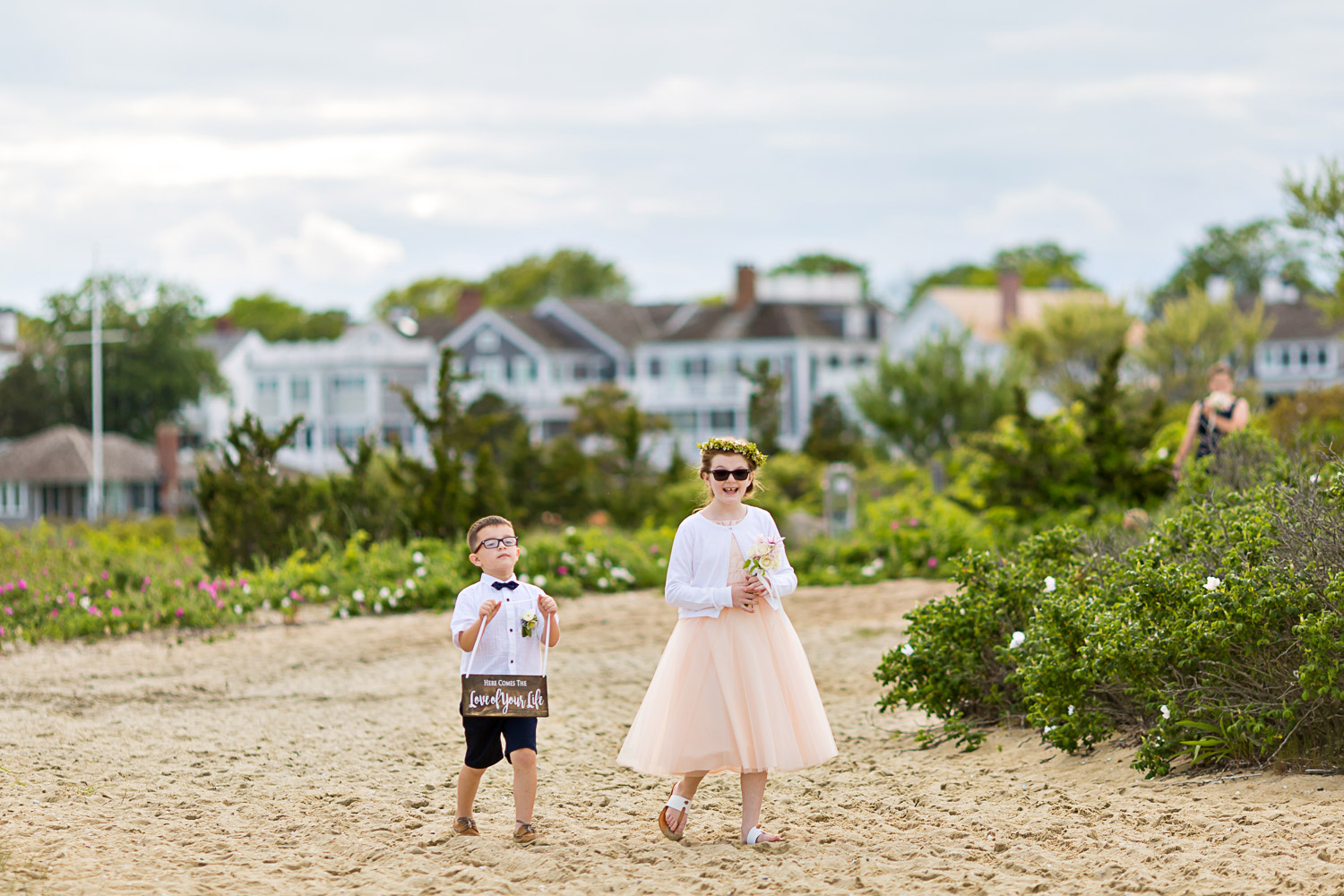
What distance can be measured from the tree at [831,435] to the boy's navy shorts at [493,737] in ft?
117

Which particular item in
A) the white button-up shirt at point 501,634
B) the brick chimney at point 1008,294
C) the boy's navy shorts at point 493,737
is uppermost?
the brick chimney at point 1008,294

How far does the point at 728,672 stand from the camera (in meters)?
5.90

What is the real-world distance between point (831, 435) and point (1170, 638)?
1666 inches

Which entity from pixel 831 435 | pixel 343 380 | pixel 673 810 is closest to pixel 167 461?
pixel 343 380

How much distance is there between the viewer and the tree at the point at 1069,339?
46.7 meters

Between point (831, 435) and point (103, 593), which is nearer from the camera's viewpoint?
point (103, 593)

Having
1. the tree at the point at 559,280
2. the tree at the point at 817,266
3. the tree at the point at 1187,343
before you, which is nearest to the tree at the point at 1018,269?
the tree at the point at 817,266

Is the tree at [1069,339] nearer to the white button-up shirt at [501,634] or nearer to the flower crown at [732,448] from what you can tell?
the flower crown at [732,448]

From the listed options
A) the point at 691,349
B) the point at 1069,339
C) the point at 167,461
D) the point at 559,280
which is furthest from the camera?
the point at 559,280

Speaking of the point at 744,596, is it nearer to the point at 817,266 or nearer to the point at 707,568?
the point at 707,568

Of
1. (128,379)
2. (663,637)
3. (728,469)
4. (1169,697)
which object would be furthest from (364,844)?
(128,379)

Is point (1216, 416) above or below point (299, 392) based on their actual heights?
below

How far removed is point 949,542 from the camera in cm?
1614

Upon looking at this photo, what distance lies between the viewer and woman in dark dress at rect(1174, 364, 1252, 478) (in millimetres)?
12609
